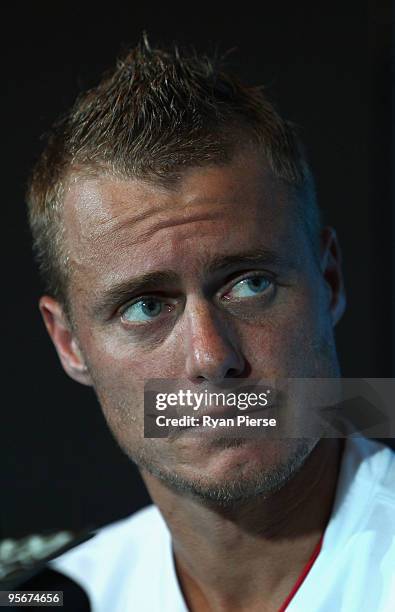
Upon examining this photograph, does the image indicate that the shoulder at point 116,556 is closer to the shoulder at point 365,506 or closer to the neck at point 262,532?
the neck at point 262,532

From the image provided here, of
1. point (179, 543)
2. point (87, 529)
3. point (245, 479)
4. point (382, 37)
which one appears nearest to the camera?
point (245, 479)

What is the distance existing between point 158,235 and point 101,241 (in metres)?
0.06

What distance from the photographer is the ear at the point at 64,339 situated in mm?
889

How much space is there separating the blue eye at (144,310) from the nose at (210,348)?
42mm

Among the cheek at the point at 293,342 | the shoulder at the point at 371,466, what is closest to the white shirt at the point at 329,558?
the shoulder at the point at 371,466

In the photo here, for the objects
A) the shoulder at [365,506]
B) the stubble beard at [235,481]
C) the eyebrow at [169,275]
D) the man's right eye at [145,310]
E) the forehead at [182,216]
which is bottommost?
the shoulder at [365,506]

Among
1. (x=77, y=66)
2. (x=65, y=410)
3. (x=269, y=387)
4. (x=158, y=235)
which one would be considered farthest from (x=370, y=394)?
(x=77, y=66)

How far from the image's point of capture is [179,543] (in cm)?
87

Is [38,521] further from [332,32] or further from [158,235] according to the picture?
[332,32]

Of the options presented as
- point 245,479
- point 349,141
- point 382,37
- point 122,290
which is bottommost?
point 245,479

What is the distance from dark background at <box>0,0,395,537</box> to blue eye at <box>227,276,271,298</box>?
0.41 m

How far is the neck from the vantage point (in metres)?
0.81

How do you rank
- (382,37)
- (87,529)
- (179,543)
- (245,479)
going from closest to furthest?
1. (245,479)
2. (179,543)
3. (382,37)
4. (87,529)

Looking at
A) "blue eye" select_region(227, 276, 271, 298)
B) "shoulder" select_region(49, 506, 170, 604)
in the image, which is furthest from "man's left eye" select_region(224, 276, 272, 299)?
"shoulder" select_region(49, 506, 170, 604)
